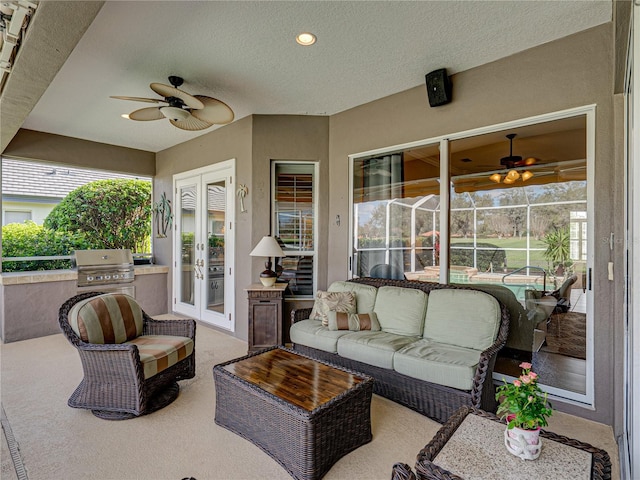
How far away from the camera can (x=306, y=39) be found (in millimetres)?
2686

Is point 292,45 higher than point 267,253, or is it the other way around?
point 292,45

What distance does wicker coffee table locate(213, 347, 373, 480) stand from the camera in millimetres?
1857

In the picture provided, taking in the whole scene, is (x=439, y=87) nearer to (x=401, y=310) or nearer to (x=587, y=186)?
(x=587, y=186)

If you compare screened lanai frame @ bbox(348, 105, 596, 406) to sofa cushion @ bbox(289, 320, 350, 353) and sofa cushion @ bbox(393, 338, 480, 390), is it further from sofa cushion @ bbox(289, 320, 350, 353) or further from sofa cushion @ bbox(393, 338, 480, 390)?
sofa cushion @ bbox(289, 320, 350, 353)

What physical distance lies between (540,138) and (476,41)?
3.24ft

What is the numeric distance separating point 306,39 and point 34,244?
202 inches

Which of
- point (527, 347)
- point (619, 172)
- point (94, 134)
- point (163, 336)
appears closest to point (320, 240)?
point (163, 336)

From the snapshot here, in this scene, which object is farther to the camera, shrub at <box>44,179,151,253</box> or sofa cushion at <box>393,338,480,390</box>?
shrub at <box>44,179,151,253</box>

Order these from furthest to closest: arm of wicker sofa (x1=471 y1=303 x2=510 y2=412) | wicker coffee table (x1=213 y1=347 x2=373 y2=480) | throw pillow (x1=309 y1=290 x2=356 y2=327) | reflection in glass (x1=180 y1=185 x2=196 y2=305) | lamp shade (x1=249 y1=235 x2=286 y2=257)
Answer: reflection in glass (x1=180 y1=185 x2=196 y2=305)
lamp shade (x1=249 y1=235 x2=286 y2=257)
throw pillow (x1=309 y1=290 x2=356 y2=327)
arm of wicker sofa (x1=471 y1=303 x2=510 y2=412)
wicker coffee table (x1=213 y1=347 x2=373 y2=480)

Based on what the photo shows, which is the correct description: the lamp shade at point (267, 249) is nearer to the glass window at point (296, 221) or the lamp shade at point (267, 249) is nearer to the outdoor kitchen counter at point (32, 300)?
the glass window at point (296, 221)

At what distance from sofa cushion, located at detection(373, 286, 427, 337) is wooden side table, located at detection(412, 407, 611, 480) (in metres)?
1.52

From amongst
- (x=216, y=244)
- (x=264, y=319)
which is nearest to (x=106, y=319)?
(x=264, y=319)

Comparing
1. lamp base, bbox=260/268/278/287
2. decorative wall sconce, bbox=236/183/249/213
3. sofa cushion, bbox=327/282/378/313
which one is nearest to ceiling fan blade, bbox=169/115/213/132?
decorative wall sconce, bbox=236/183/249/213

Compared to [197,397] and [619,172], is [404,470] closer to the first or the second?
[197,397]
